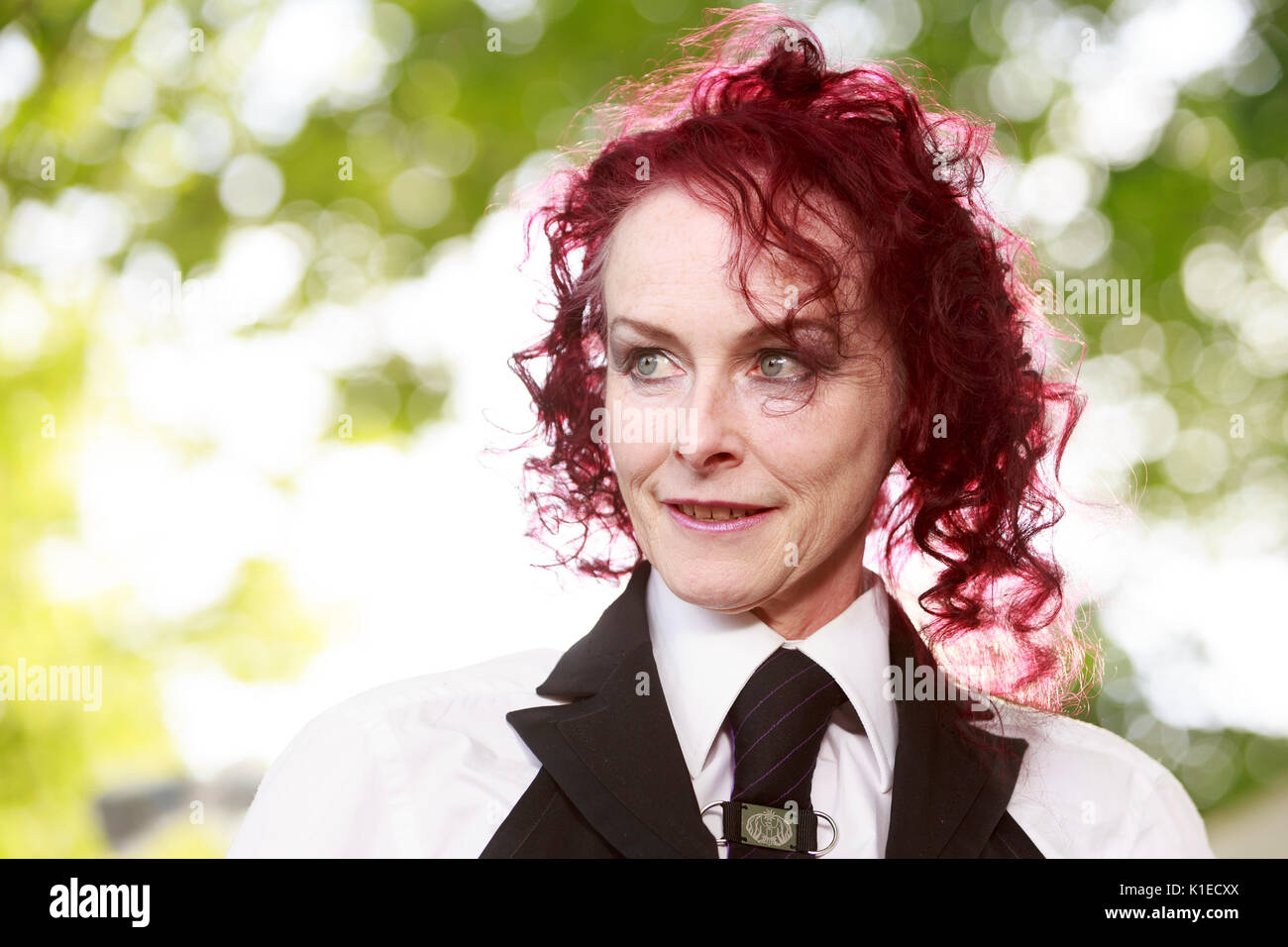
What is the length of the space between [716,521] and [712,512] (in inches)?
0.6

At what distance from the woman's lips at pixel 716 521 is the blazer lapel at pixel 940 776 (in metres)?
0.40

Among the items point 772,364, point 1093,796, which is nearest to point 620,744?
point 772,364

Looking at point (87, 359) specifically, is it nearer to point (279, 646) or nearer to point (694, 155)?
point (279, 646)

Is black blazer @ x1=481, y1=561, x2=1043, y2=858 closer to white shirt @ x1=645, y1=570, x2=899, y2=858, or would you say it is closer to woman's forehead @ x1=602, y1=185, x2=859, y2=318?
white shirt @ x1=645, y1=570, x2=899, y2=858

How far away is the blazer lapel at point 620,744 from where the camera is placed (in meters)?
1.73

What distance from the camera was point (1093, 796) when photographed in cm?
212

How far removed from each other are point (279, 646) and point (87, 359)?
117cm

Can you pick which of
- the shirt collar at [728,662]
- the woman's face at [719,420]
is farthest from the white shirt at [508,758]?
the woman's face at [719,420]

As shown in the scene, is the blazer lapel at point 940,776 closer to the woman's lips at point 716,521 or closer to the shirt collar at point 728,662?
the shirt collar at point 728,662

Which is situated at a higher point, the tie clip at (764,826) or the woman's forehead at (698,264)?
the woman's forehead at (698,264)

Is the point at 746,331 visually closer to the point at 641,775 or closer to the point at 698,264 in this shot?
the point at 698,264

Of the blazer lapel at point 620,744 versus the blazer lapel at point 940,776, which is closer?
the blazer lapel at point 620,744
